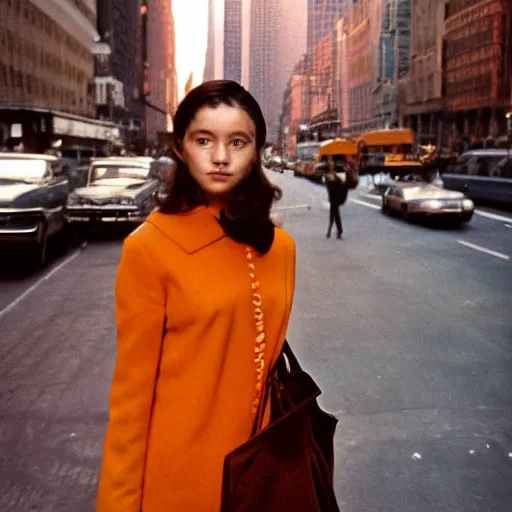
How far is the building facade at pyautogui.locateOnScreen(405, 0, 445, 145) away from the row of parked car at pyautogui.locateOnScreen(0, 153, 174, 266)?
75.5m

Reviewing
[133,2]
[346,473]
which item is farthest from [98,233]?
[133,2]

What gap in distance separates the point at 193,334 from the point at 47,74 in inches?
2518

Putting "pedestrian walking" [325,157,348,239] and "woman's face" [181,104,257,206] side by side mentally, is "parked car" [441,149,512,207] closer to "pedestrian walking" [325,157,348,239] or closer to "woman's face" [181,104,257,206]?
"pedestrian walking" [325,157,348,239]

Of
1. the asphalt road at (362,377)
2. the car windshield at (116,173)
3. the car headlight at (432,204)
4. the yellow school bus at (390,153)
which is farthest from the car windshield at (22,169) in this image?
the yellow school bus at (390,153)

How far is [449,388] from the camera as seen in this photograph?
5695 mm

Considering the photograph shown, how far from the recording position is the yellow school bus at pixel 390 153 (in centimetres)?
4653

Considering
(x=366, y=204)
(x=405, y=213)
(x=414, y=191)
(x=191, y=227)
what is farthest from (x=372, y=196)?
(x=191, y=227)

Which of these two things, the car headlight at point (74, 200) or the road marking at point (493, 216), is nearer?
the car headlight at point (74, 200)

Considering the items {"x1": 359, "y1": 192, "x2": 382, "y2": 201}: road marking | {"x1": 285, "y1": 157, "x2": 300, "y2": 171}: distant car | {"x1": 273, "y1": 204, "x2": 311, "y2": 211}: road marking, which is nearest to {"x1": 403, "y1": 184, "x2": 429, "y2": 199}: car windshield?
{"x1": 273, "y1": 204, "x2": 311, "y2": 211}: road marking

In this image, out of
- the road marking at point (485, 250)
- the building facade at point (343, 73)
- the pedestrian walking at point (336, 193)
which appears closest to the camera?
the road marking at point (485, 250)

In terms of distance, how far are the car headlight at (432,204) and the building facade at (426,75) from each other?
72.7 metres

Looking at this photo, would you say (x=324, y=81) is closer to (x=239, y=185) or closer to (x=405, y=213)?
(x=405, y=213)

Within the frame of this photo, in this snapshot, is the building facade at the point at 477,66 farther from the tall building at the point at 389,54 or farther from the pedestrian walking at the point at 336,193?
the pedestrian walking at the point at 336,193

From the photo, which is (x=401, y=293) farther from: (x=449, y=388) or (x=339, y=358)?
(x=449, y=388)
